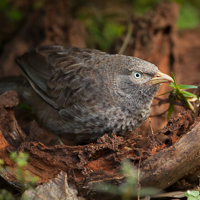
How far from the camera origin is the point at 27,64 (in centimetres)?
404

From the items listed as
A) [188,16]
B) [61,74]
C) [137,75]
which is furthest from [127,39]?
[188,16]

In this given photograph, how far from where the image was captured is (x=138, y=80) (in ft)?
10.3

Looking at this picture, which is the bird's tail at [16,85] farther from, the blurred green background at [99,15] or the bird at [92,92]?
the blurred green background at [99,15]

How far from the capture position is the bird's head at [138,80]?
3.09 metres

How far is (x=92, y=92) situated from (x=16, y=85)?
1602 mm

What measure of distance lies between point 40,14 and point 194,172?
13.3ft

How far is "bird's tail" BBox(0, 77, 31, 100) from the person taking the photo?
4195 mm

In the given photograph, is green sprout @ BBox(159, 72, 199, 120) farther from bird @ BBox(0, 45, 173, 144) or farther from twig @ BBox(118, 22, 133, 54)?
twig @ BBox(118, 22, 133, 54)

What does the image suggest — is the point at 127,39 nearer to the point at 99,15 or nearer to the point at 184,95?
the point at 99,15

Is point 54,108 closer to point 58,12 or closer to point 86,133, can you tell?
point 86,133

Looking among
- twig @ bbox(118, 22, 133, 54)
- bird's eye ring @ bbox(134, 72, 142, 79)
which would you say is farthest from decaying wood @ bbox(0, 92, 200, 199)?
twig @ bbox(118, 22, 133, 54)

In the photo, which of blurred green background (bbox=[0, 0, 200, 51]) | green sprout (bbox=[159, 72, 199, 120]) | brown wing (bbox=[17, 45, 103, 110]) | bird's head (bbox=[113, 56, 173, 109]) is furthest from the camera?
blurred green background (bbox=[0, 0, 200, 51])

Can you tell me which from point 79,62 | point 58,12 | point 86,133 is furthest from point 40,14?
point 86,133

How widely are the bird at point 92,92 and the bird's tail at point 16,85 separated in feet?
1.16
